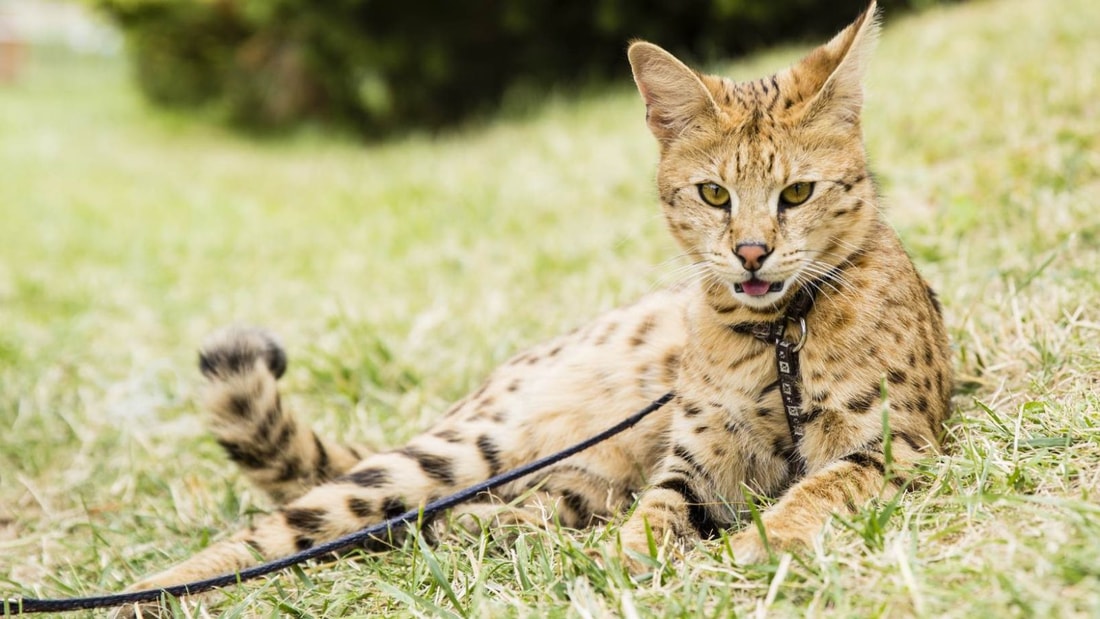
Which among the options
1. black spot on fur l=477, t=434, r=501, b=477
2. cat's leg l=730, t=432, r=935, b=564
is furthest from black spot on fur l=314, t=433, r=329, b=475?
cat's leg l=730, t=432, r=935, b=564

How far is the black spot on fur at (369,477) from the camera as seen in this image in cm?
280

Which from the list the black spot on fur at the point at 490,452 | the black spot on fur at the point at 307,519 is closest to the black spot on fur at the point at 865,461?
the black spot on fur at the point at 490,452

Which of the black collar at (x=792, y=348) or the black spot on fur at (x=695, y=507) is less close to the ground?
the black collar at (x=792, y=348)

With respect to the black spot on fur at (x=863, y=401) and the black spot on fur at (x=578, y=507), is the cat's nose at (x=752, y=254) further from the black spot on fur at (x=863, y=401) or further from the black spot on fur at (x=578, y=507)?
the black spot on fur at (x=578, y=507)

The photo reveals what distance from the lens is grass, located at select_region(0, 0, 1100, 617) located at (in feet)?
6.67

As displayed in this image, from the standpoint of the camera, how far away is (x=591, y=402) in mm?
2988

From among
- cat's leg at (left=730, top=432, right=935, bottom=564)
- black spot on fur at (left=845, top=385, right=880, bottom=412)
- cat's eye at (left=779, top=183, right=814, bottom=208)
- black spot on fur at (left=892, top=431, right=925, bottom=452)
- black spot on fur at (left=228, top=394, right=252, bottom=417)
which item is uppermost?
cat's eye at (left=779, top=183, right=814, bottom=208)

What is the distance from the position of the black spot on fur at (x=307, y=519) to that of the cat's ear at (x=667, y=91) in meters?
1.46

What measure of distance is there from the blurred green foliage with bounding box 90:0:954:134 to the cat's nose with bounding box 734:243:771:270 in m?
7.17

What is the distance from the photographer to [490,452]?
9.64 ft

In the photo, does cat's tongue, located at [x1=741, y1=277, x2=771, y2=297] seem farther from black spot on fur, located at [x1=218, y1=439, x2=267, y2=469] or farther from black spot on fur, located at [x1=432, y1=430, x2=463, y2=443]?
black spot on fur, located at [x1=218, y1=439, x2=267, y2=469]

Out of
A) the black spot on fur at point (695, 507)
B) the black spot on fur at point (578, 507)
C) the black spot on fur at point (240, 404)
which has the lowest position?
the black spot on fur at point (578, 507)

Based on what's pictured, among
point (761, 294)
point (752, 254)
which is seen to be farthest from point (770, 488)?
point (752, 254)

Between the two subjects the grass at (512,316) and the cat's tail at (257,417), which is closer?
the grass at (512,316)
